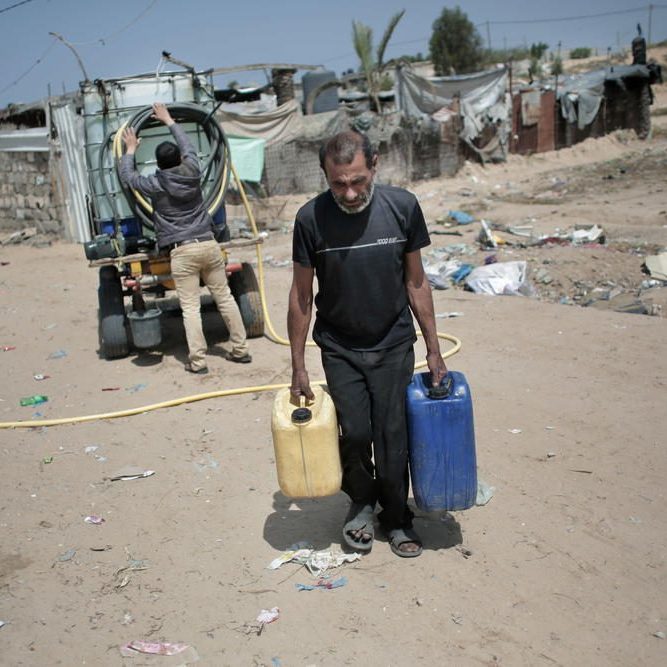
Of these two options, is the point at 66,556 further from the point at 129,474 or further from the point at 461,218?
the point at 461,218

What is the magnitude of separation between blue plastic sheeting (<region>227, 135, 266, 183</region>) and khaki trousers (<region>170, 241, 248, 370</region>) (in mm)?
10311

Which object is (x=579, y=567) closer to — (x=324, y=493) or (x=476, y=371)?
(x=324, y=493)

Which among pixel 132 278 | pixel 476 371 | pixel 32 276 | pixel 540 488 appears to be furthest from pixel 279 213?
pixel 540 488

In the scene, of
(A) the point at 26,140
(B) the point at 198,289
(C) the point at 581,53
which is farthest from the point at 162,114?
(C) the point at 581,53

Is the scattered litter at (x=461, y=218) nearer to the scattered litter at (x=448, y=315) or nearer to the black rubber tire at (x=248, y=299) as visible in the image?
the scattered litter at (x=448, y=315)

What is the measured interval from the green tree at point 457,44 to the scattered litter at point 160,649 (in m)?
44.1

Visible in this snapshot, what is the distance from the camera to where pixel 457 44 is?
43594mm

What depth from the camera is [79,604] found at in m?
3.26

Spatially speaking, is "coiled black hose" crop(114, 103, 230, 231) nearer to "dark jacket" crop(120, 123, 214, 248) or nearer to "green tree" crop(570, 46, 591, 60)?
"dark jacket" crop(120, 123, 214, 248)

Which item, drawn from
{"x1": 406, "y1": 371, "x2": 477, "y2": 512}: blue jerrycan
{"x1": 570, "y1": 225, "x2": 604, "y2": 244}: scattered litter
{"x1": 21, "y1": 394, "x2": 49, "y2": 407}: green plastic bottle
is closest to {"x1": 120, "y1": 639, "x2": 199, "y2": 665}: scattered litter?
{"x1": 406, "y1": 371, "x2": 477, "y2": 512}: blue jerrycan

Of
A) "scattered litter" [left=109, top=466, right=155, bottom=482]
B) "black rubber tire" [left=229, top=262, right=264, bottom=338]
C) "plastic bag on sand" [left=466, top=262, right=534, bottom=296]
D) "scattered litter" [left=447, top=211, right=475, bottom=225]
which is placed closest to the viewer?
"scattered litter" [left=109, top=466, right=155, bottom=482]

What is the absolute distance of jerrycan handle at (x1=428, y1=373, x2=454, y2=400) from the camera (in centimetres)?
316

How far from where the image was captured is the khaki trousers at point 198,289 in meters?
6.37

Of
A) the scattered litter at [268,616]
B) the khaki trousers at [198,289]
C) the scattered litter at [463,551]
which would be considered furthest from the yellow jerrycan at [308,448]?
the khaki trousers at [198,289]
